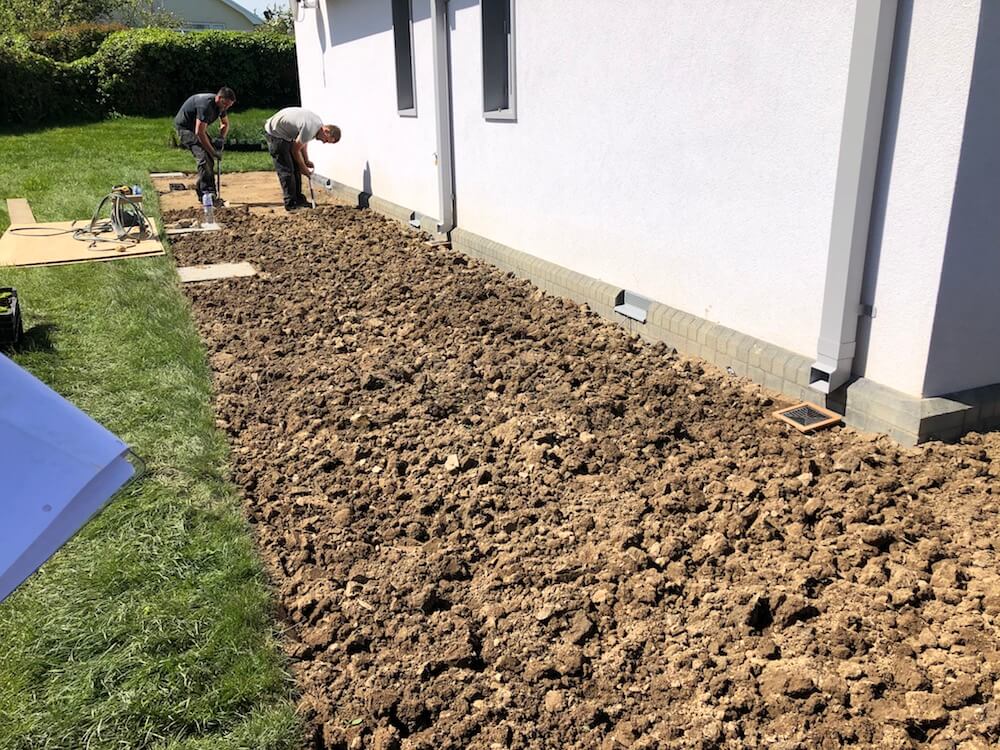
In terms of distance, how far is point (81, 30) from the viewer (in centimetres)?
2591

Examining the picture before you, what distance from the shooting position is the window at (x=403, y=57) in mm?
10320

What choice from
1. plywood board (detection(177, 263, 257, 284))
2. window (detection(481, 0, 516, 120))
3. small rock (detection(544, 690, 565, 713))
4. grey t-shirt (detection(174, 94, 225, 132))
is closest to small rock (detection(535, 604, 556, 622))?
small rock (detection(544, 690, 565, 713))

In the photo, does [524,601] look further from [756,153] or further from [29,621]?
[756,153]

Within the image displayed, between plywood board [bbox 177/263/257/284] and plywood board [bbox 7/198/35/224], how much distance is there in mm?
3302

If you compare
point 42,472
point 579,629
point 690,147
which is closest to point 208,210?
point 690,147

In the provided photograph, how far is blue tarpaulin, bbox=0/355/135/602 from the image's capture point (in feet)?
4.95

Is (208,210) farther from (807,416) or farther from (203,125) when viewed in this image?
(807,416)

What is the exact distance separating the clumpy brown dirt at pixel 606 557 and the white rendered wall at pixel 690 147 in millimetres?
679

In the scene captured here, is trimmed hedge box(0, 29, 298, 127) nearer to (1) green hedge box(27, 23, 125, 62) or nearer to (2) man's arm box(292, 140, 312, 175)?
(1) green hedge box(27, 23, 125, 62)

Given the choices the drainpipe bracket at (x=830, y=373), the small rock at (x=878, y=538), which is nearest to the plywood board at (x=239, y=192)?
the drainpipe bracket at (x=830, y=373)

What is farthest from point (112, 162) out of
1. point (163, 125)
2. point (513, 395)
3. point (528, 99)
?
point (513, 395)

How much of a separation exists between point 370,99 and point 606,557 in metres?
9.94

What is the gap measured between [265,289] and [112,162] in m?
11.1

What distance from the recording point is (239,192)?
1404 cm
